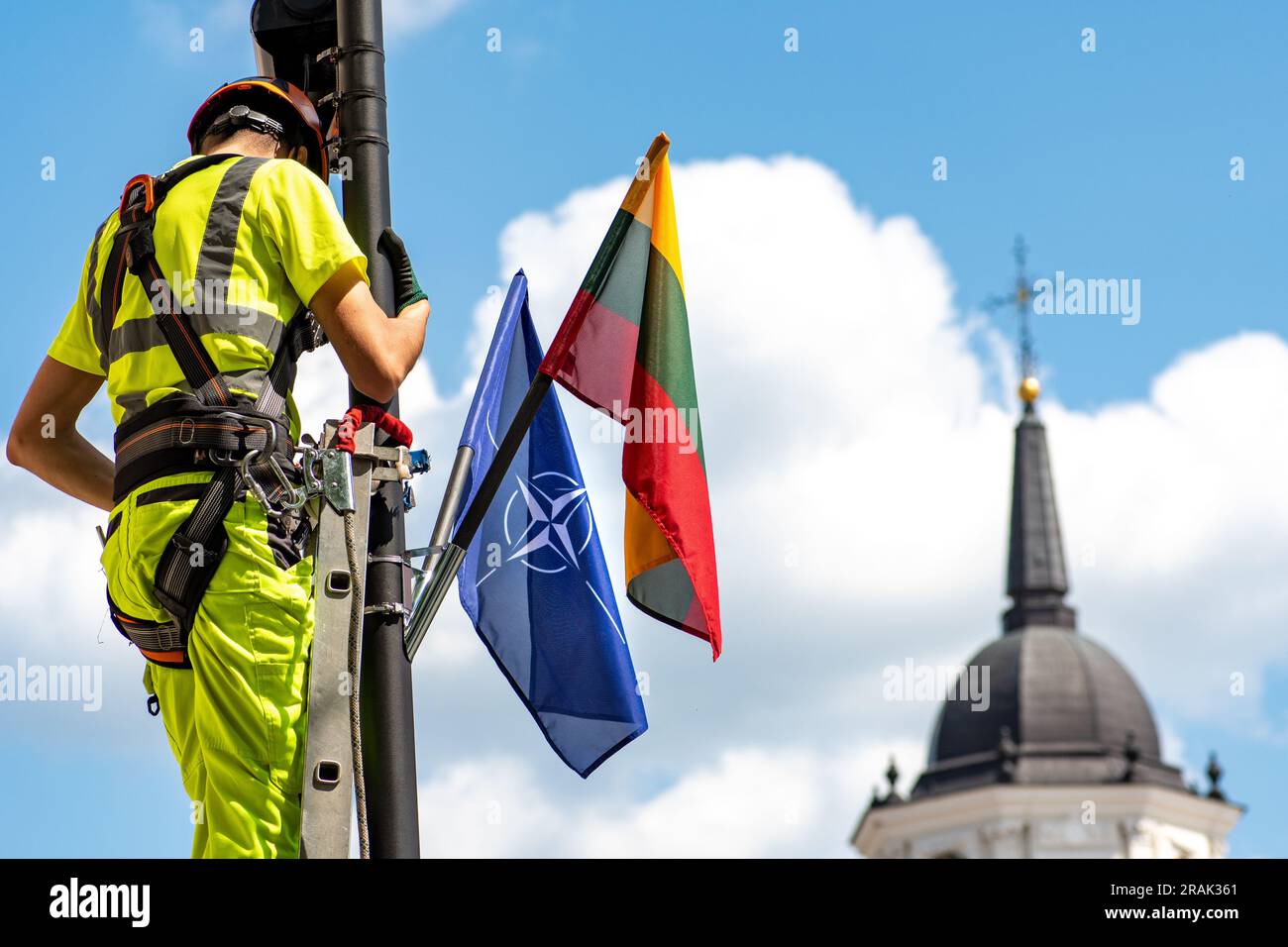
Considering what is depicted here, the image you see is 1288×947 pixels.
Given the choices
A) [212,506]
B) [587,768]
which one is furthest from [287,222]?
[587,768]

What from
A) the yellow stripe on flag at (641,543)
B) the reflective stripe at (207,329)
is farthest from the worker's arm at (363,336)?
the yellow stripe on flag at (641,543)

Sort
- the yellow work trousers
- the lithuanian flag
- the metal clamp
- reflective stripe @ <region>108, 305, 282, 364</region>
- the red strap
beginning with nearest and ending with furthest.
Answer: the yellow work trousers, reflective stripe @ <region>108, 305, 282, 364</region>, the metal clamp, the red strap, the lithuanian flag

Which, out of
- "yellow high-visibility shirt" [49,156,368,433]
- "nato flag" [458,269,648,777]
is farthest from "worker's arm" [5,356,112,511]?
"nato flag" [458,269,648,777]

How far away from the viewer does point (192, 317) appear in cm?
587

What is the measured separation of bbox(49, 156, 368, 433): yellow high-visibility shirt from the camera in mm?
5891

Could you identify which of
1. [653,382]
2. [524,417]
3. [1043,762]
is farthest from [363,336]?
[1043,762]

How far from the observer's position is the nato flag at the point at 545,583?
890 centimetres

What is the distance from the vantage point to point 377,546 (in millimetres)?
6559

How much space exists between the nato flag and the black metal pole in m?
2.02

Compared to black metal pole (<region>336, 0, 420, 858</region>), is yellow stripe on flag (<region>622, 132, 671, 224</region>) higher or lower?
higher

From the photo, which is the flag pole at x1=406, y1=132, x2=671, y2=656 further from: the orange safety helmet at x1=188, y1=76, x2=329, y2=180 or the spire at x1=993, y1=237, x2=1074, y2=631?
the spire at x1=993, y1=237, x2=1074, y2=631

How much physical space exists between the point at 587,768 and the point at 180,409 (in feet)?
10.9

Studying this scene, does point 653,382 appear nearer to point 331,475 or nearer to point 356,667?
point 331,475
